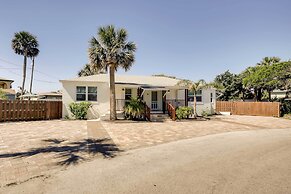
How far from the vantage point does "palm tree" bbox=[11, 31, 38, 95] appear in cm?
3306

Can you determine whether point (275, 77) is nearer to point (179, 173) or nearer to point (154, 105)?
point (154, 105)

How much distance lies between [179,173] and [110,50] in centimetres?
1281

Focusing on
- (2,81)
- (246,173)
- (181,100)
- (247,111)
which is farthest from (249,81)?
(2,81)

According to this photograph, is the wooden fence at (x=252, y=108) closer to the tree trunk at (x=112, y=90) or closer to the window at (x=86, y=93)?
the tree trunk at (x=112, y=90)

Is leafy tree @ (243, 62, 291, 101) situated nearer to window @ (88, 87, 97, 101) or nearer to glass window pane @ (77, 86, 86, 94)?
window @ (88, 87, 97, 101)

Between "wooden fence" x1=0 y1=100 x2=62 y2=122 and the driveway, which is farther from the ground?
"wooden fence" x1=0 y1=100 x2=62 y2=122

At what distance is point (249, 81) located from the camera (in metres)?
32.0

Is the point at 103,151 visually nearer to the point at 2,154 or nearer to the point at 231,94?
the point at 2,154

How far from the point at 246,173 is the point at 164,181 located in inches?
92.1

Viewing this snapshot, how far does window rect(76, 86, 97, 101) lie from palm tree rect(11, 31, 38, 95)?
21457mm

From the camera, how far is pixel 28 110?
683 inches

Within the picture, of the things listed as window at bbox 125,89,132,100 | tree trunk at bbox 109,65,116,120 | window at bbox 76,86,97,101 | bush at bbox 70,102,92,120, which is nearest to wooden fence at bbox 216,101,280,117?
window at bbox 125,89,132,100

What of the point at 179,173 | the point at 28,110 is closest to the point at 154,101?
the point at 28,110

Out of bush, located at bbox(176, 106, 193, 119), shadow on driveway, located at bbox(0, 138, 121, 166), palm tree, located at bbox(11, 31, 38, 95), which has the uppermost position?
palm tree, located at bbox(11, 31, 38, 95)
